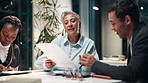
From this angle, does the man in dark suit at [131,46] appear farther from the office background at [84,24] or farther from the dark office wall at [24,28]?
the dark office wall at [24,28]

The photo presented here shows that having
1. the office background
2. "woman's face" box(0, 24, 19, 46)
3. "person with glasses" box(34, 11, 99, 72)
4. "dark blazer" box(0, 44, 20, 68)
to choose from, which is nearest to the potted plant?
the office background

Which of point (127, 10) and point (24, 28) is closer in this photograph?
point (127, 10)

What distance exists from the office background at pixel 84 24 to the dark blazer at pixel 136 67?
244 cm

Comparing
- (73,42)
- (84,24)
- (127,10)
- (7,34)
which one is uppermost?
(84,24)

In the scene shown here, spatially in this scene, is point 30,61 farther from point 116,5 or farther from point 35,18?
point 116,5

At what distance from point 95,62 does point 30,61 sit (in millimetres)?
2962

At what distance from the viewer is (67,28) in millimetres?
2768

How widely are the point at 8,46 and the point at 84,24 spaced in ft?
8.95

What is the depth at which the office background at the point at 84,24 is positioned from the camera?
12.6 ft

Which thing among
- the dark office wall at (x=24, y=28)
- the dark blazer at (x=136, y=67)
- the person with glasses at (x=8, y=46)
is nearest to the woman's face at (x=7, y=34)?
the person with glasses at (x=8, y=46)

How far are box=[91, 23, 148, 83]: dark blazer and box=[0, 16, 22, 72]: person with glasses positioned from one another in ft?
5.66

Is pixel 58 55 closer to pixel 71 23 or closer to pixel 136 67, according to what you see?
pixel 136 67

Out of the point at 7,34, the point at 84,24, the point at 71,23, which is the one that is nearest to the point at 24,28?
the point at 7,34

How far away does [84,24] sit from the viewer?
509 cm
